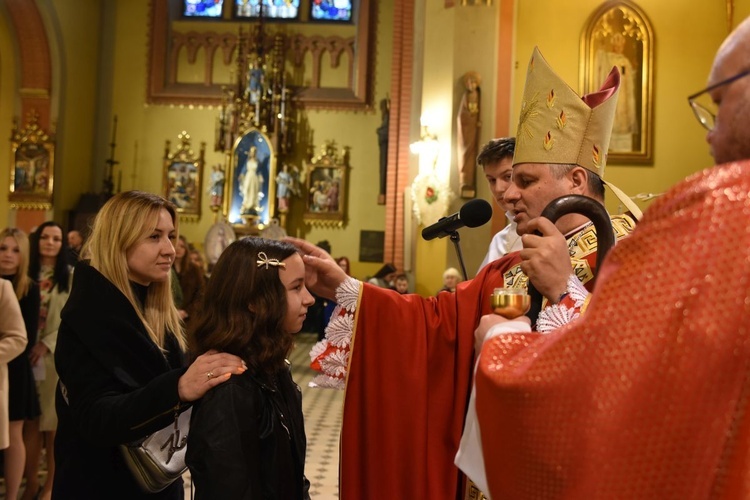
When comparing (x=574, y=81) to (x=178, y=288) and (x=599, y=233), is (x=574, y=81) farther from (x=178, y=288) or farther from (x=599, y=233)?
(x=599, y=233)

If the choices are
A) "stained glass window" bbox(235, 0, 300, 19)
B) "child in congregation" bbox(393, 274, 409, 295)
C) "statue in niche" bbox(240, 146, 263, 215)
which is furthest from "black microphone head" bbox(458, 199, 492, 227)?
"stained glass window" bbox(235, 0, 300, 19)

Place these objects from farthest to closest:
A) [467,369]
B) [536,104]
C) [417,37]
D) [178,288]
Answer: [417,37] < [178,288] < [536,104] < [467,369]

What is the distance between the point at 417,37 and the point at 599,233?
40.9ft

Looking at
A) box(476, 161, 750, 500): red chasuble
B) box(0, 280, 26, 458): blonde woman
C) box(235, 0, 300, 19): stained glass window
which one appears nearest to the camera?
box(476, 161, 750, 500): red chasuble

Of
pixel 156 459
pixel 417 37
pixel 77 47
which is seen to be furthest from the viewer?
pixel 77 47

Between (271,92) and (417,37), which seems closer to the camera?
(417,37)

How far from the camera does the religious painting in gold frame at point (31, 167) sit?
1573 cm

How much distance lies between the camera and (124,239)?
253 cm

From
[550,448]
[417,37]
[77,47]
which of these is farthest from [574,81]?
[77,47]

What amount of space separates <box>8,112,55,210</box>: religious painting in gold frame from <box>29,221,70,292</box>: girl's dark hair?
452 inches

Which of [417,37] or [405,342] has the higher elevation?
[417,37]

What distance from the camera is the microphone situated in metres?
2.60

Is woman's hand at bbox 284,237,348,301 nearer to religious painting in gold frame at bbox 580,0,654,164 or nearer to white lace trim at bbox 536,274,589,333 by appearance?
white lace trim at bbox 536,274,589,333

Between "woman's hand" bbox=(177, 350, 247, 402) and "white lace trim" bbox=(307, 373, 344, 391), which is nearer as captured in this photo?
"woman's hand" bbox=(177, 350, 247, 402)
